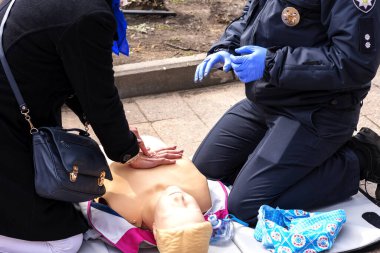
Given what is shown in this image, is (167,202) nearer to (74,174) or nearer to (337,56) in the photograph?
(74,174)

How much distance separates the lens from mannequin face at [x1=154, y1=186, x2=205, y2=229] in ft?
8.20

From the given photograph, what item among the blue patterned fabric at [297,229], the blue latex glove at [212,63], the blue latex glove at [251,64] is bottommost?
the blue patterned fabric at [297,229]

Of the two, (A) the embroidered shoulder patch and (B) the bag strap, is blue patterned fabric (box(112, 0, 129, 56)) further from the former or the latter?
(A) the embroidered shoulder patch

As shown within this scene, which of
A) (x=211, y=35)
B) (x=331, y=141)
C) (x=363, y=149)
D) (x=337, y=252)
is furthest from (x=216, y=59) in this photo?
(x=211, y=35)

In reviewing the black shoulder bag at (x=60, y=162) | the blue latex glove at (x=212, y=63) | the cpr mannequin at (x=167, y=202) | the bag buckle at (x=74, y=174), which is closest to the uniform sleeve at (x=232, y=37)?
the blue latex glove at (x=212, y=63)

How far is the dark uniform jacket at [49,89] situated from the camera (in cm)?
208

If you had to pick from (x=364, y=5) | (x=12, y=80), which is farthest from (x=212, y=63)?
(x=12, y=80)

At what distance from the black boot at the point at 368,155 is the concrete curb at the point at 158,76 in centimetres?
176

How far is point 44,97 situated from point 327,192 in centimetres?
157

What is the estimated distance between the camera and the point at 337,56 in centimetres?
268

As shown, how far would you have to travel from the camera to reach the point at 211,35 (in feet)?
17.4

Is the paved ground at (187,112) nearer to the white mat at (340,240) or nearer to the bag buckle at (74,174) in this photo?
the white mat at (340,240)

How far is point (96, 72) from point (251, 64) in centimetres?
89

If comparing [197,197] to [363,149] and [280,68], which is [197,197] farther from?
[363,149]
